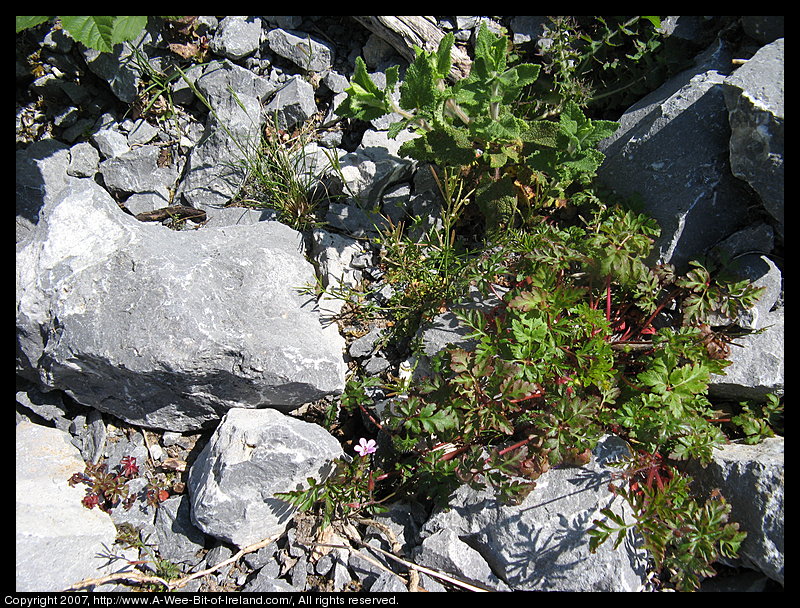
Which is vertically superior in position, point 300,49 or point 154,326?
point 300,49

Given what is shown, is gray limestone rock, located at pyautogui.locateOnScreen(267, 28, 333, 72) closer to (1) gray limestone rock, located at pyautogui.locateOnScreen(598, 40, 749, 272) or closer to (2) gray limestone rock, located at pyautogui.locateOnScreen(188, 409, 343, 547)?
(1) gray limestone rock, located at pyautogui.locateOnScreen(598, 40, 749, 272)

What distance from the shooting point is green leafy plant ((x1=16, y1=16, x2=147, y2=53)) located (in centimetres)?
349

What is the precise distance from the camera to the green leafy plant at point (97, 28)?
3.49 meters

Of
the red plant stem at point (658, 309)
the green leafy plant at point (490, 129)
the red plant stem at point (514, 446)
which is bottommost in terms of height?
the red plant stem at point (514, 446)

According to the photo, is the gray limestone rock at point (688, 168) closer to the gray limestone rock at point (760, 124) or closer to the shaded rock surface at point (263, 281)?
the shaded rock surface at point (263, 281)

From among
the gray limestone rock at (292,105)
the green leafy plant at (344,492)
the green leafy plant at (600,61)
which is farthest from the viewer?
the gray limestone rock at (292,105)

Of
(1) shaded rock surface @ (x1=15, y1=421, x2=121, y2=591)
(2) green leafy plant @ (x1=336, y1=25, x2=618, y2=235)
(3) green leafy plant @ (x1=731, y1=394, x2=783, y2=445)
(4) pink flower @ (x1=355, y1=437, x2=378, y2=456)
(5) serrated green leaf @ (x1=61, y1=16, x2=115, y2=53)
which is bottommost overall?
(1) shaded rock surface @ (x1=15, y1=421, x2=121, y2=591)

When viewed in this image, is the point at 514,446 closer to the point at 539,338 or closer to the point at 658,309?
the point at 539,338

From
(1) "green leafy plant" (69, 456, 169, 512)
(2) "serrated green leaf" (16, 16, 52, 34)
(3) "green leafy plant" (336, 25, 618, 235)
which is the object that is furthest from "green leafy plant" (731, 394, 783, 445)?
(2) "serrated green leaf" (16, 16, 52, 34)

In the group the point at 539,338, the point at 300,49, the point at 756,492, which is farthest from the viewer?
the point at 300,49

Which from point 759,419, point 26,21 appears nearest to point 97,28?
point 26,21

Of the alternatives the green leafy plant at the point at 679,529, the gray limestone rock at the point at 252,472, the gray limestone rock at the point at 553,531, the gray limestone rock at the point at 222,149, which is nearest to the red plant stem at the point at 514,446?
the gray limestone rock at the point at 553,531

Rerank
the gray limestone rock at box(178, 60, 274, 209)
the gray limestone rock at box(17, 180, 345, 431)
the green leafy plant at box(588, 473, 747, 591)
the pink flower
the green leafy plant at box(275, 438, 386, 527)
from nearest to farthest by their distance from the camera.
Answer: the green leafy plant at box(588, 473, 747, 591) → the green leafy plant at box(275, 438, 386, 527) → the pink flower → the gray limestone rock at box(17, 180, 345, 431) → the gray limestone rock at box(178, 60, 274, 209)

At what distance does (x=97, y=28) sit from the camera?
354 cm
